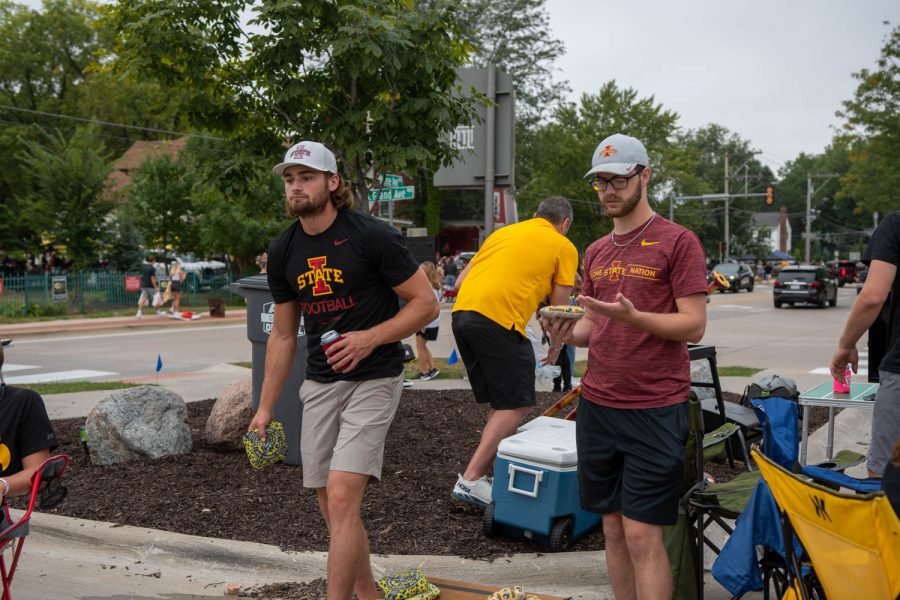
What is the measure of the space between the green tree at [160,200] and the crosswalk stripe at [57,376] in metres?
18.5

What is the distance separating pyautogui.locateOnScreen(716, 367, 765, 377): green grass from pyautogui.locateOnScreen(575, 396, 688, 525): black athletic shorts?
906 centimetres

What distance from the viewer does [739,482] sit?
3725 millimetres

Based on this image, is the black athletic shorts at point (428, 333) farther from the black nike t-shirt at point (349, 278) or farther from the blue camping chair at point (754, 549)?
the blue camping chair at point (754, 549)

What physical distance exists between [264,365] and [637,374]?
3.53 metres

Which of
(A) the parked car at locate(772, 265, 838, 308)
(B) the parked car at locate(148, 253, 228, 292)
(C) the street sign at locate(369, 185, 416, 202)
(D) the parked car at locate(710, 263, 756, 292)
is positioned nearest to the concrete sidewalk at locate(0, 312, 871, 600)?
(C) the street sign at locate(369, 185, 416, 202)

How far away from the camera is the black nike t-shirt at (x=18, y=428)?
3.38 m

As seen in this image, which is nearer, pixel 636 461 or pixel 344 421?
pixel 636 461

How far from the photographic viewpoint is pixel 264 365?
605cm

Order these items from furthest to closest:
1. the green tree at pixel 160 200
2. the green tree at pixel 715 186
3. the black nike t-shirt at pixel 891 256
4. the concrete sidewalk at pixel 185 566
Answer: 1. the green tree at pixel 715 186
2. the green tree at pixel 160 200
3. the concrete sidewalk at pixel 185 566
4. the black nike t-shirt at pixel 891 256

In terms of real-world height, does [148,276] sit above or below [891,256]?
below

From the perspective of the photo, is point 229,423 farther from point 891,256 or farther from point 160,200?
point 160,200

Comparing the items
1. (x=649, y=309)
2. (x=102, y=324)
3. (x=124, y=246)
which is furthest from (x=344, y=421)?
(x=124, y=246)

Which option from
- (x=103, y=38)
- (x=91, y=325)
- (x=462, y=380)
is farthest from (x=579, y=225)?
(x=462, y=380)

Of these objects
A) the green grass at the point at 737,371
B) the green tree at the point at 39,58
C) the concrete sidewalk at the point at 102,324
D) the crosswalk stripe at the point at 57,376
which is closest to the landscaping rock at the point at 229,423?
the crosswalk stripe at the point at 57,376
